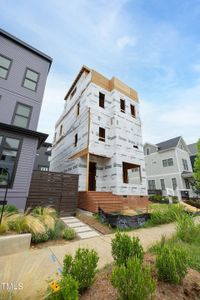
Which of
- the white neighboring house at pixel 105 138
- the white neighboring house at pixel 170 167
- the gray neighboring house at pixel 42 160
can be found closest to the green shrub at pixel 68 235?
the white neighboring house at pixel 105 138

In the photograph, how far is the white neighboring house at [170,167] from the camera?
69.4ft

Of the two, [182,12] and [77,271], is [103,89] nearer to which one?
[182,12]

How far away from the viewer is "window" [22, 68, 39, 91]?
9214 millimetres

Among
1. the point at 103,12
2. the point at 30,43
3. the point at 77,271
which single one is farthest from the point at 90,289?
the point at 30,43

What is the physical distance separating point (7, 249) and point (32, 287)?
2.71 meters

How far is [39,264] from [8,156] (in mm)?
6423

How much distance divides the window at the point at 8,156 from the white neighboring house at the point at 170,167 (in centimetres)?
1928

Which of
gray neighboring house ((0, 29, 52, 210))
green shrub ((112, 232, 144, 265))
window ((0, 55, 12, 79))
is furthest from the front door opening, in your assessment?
green shrub ((112, 232, 144, 265))

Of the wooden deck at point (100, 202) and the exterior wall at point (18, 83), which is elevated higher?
the exterior wall at point (18, 83)

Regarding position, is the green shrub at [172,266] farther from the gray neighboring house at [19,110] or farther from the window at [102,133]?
the window at [102,133]

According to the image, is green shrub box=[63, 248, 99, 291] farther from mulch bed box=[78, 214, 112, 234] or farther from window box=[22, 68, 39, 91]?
window box=[22, 68, 39, 91]

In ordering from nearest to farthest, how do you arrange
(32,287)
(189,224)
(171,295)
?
1. (32,287)
2. (171,295)
3. (189,224)

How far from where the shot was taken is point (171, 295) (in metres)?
2.03

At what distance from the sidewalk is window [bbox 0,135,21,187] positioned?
4.35 metres
